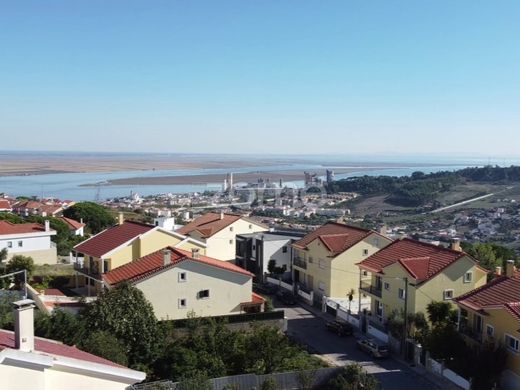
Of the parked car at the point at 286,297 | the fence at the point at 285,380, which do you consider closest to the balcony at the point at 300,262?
the parked car at the point at 286,297

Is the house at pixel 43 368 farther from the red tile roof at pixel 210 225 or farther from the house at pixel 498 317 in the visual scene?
the red tile roof at pixel 210 225

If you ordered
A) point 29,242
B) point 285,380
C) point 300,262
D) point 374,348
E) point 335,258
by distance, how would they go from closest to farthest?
point 285,380 → point 374,348 → point 335,258 → point 300,262 → point 29,242

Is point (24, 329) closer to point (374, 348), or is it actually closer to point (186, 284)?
point (186, 284)

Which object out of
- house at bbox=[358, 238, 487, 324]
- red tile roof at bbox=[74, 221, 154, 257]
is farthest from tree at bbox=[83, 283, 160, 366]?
house at bbox=[358, 238, 487, 324]

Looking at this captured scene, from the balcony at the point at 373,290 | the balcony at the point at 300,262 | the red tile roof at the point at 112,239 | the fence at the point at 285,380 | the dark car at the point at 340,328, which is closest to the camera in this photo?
the fence at the point at 285,380

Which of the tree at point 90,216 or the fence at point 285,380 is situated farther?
the tree at point 90,216

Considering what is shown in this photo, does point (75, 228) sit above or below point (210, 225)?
below

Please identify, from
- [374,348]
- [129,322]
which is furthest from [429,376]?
[129,322]
